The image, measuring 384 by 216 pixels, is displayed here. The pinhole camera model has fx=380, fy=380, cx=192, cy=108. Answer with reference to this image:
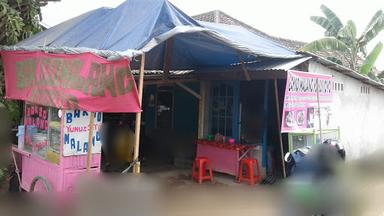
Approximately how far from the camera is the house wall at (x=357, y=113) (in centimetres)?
923

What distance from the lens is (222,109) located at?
29.6ft

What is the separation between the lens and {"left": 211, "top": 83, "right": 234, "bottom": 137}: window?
348 inches

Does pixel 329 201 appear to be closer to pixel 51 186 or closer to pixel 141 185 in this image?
pixel 141 185

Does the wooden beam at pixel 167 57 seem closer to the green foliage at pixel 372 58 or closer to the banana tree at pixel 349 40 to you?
the banana tree at pixel 349 40

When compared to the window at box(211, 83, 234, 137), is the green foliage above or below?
above

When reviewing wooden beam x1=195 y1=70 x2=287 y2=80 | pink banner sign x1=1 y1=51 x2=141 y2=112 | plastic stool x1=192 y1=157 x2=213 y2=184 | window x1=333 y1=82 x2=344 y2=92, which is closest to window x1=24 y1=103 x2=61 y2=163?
pink banner sign x1=1 y1=51 x2=141 y2=112

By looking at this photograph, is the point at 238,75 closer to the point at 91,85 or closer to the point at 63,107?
the point at 91,85

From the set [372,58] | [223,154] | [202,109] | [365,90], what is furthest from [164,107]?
[372,58]

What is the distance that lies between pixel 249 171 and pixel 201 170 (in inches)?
39.4

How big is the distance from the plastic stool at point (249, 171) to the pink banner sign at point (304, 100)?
1.54m

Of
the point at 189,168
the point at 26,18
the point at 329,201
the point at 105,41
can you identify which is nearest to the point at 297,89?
the point at 329,201

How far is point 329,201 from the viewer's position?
16.4 feet

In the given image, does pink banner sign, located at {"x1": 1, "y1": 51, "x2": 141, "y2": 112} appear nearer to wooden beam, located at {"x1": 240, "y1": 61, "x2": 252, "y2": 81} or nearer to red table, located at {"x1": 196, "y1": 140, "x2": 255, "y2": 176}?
wooden beam, located at {"x1": 240, "y1": 61, "x2": 252, "y2": 81}

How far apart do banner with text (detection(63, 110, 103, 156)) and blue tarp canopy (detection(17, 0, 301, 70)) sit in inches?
40.6
